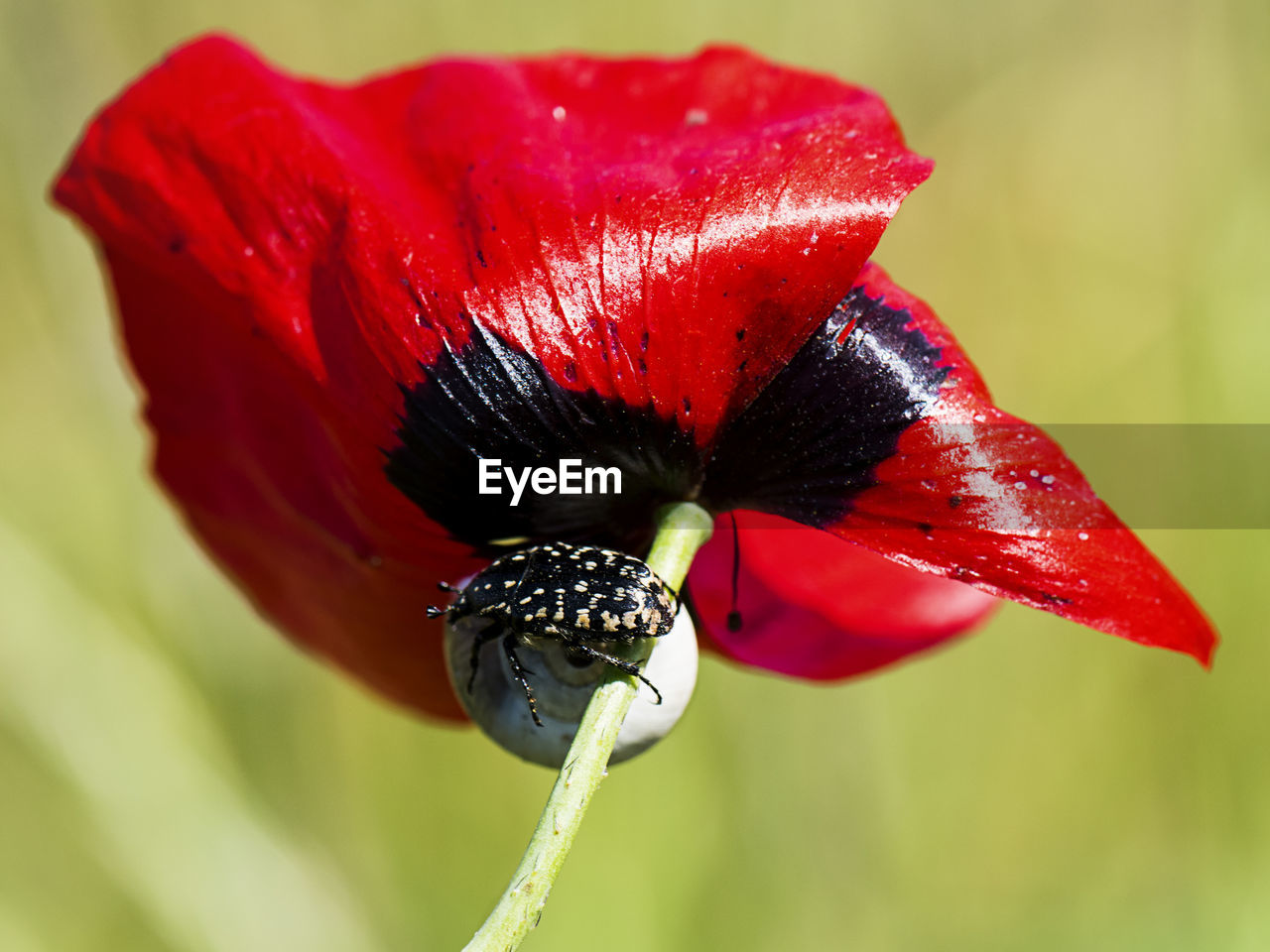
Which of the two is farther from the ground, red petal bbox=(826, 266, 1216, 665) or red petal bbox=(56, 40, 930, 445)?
red petal bbox=(56, 40, 930, 445)

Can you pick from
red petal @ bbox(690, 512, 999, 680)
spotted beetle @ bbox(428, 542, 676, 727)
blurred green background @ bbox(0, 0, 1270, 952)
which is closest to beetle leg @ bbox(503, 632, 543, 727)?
spotted beetle @ bbox(428, 542, 676, 727)

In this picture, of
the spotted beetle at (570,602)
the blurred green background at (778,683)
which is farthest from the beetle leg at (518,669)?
the blurred green background at (778,683)

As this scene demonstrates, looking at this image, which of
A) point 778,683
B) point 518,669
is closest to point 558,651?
point 518,669

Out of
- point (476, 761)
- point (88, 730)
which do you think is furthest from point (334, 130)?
point (476, 761)

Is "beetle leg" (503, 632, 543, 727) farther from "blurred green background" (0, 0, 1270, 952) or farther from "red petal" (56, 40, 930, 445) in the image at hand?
"blurred green background" (0, 0, 1270, 952)

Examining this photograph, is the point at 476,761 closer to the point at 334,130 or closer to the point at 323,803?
the point at 323,803

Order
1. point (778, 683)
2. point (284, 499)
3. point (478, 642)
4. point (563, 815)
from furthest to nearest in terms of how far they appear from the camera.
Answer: point (778, 683)
point (284, 499)
point (478, 642)
point (563, 815)

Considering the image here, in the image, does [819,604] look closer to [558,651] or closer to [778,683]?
[558,651]
